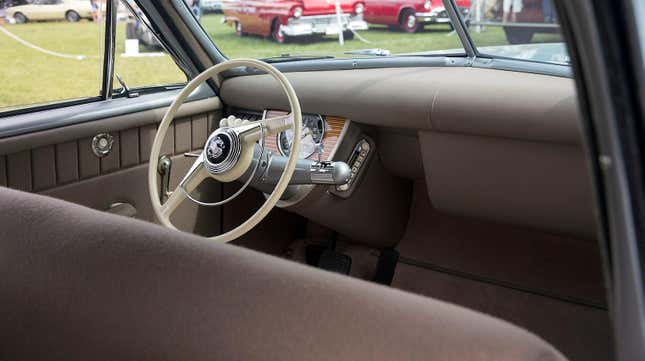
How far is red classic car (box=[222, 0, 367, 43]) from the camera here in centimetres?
328

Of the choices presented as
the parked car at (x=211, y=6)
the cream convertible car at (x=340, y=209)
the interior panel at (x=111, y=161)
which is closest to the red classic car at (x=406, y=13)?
the cream convertible car at (x=340, y=209)

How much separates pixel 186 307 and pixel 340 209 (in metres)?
2.25

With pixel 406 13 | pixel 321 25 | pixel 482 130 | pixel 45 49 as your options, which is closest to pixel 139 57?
pixel 45 49

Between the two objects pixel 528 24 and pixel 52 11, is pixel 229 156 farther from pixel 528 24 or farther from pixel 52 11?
pixel 528 24

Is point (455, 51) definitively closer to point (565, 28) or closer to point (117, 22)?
point (117, 22)

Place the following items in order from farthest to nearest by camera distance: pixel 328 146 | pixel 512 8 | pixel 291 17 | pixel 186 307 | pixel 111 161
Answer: pixel 291 17 → pixel 328 146 → pixel 512 8 → pixel 111 161 → pixel 186 307

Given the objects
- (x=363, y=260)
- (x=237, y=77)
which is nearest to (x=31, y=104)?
(x=237, y=77)

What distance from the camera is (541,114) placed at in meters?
2.39

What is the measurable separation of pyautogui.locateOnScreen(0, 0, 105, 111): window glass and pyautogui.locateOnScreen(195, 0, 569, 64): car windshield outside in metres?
0.47

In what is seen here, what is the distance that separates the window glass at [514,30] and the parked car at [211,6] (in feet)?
3.85

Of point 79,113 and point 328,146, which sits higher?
point 79,113

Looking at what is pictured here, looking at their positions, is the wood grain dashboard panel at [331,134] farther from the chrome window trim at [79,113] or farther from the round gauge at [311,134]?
the chrome window trim at [79,113]

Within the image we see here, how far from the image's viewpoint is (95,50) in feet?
9.48

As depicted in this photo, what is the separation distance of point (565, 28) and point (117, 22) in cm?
235
